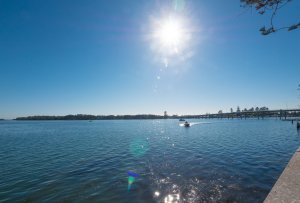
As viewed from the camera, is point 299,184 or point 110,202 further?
point 110,202

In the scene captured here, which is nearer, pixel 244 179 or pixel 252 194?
pixel 252 194

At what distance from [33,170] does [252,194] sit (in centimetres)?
1843

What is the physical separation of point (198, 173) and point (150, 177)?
417 centimetres

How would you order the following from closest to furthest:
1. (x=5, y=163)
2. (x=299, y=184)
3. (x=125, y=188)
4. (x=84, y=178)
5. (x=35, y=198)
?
(x=299, y=184)
(x=35, y=198)
(x=125, y=188)
(x=84, y=178)
(x=5, y=163)

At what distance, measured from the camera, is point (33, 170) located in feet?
56.1

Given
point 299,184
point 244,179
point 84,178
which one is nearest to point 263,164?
point 244,179

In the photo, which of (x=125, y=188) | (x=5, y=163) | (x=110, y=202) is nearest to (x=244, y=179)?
(x=125, y=188)

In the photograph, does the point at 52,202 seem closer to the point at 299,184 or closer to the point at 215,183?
the point at 215,183

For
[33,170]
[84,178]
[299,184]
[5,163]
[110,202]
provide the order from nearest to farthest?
[299,184]
[110,202]
[84,178]
[33,170]
[5,163]

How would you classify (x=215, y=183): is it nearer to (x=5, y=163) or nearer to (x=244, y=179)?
(x=244, y=179)

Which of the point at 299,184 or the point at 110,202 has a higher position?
the point at 299,184

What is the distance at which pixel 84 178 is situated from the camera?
47.4ft

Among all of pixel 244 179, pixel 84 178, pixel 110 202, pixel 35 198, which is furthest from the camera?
pixel 84 178

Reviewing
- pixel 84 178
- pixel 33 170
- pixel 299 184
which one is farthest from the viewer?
pixel 33 170
